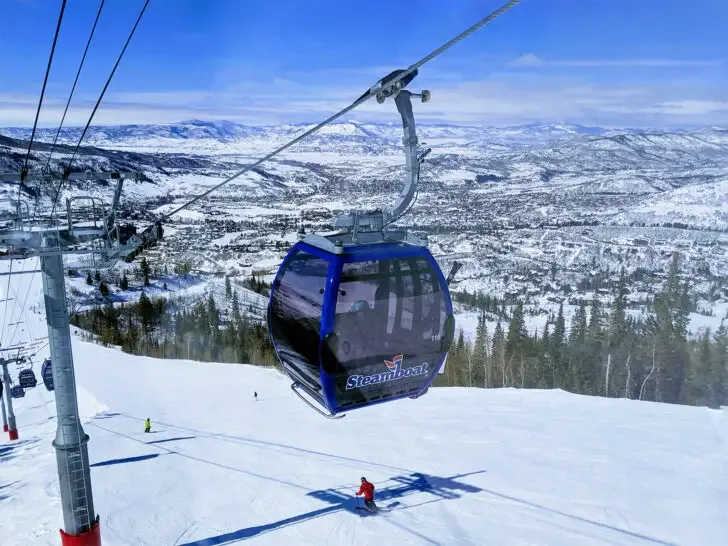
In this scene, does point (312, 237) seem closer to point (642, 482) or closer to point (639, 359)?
point (642, 482)

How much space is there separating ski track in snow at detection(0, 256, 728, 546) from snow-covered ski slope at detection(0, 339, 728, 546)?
41 millimetres

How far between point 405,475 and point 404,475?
2 cm

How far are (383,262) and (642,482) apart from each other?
941 centimetres

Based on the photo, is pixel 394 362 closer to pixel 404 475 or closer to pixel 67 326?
pixel 67 326

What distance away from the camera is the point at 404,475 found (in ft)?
37.9

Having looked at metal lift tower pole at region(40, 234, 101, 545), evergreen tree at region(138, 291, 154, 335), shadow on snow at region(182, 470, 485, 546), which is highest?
metal lift tower pole at region(40, 234, 101, 545)

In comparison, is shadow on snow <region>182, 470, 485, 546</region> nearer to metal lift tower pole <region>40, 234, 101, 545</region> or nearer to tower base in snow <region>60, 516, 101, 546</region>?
tower base in snow <region>60, 516, 101, 546</region>

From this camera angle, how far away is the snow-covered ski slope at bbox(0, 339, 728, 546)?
899 cm

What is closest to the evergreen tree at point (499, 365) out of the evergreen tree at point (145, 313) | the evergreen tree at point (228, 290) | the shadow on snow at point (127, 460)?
the shadow on snow at point (127, 460)

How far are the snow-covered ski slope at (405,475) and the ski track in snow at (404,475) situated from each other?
41mm

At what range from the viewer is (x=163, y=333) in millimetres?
52812

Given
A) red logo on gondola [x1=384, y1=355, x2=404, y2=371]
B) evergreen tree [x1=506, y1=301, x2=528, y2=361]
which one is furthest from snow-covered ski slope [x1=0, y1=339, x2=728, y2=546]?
evergreen tree [x1=506, y1=301, x2=528, y2=361]

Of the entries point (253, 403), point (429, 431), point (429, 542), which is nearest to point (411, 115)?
point (429, 542)

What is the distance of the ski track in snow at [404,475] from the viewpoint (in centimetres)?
898
